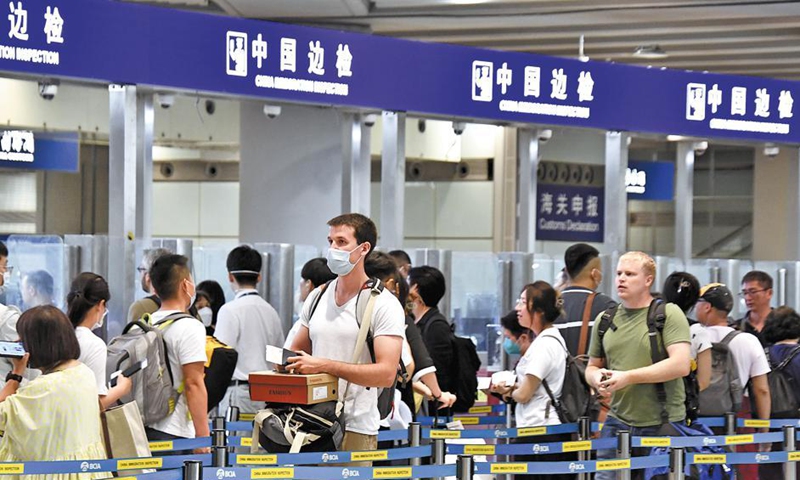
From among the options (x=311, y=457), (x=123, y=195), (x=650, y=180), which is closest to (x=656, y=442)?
(x=311, y=457)

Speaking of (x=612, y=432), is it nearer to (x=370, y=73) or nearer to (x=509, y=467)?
(x=509, y=467)

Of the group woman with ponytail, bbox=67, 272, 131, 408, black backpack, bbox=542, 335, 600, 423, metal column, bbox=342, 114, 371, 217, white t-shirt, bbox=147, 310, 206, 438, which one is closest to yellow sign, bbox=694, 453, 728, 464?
black backpack, bbox=542, 335, 600, 423

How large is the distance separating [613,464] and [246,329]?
2529 mm

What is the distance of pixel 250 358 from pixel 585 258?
2047 millimetres

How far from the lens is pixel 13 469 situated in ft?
13.9

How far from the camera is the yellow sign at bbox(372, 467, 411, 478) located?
4749 mm

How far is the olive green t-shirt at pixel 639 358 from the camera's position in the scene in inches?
215

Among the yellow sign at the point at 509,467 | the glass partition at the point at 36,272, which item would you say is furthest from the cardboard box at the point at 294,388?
the glass partition at the point at 36,272

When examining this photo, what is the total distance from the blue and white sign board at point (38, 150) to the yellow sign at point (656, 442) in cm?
757

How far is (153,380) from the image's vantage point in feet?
16.3

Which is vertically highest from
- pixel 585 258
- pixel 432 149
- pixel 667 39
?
pixel 667 39

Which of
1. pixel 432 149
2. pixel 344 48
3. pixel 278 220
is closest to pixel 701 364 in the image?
pixel 344 48

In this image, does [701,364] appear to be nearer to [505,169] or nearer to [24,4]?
[24,4]

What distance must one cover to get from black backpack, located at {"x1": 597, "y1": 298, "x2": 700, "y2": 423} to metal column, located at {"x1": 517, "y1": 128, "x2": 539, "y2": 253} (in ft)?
14.5
